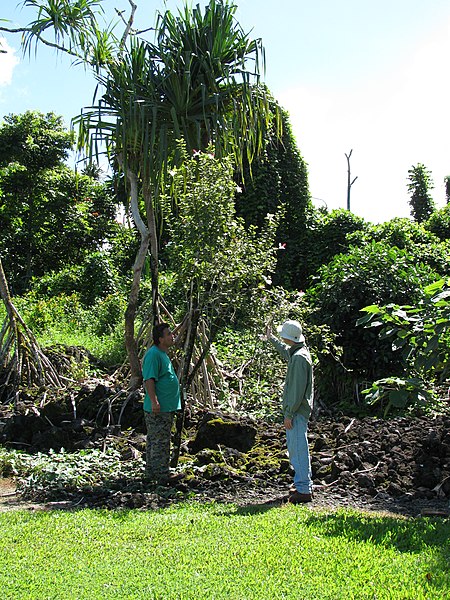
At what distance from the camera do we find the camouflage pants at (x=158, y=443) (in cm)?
680

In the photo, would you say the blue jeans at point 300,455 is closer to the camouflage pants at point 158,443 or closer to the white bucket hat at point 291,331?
the white bucket hat at point 291,331

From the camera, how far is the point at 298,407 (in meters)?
6.34

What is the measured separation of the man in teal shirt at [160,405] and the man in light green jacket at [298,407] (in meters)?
1.13

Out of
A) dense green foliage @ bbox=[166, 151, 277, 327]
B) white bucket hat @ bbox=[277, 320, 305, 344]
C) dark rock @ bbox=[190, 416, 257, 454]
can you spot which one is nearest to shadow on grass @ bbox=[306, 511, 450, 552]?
white bucket hat @ bbox=[277, 320, 305, 344]

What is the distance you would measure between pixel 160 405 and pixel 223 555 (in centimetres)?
243

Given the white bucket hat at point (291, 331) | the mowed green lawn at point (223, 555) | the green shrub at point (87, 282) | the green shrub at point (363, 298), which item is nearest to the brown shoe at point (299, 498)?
the mowed green lawn at point (223, 555)

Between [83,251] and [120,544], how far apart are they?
21468 mm

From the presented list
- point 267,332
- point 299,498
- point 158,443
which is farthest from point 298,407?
point 158,443

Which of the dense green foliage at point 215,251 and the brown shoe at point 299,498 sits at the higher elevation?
the dense green foliage at point 215,251

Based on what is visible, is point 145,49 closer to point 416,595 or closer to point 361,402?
point 361,402

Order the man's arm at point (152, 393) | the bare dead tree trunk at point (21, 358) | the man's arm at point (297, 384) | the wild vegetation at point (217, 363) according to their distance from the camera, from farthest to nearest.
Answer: the bare dead tree trunk at point (21, 358)
the man's arm at point (152, 393)
the man's arm at point (297, 384)
the wild vegetation at point (217, 363)

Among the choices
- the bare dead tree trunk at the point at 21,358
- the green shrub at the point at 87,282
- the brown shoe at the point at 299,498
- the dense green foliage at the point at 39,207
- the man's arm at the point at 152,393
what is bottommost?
the brown shoe at the point at 299,498

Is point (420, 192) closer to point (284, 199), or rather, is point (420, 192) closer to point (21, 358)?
point (284, 199)

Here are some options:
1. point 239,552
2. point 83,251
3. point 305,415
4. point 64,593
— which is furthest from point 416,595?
point 83,251
